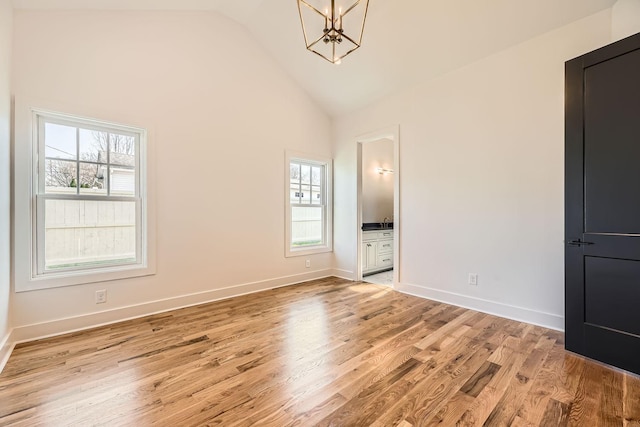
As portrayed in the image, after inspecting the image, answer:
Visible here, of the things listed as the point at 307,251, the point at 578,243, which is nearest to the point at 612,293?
the point at 578,243

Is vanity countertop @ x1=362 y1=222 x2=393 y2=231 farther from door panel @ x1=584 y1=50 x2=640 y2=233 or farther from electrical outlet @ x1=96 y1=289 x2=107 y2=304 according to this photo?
electrical outlet @ x1=96 y1=289 x2=107 y2=304

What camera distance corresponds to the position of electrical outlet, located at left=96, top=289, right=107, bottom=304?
113 inches

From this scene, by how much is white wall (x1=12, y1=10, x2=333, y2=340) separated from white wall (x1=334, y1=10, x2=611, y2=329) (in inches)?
73.5

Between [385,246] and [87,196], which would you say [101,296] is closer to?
[87,196]

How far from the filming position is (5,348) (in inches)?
87.9

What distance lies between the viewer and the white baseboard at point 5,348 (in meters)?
2.14

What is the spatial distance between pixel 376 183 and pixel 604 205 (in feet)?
12.6

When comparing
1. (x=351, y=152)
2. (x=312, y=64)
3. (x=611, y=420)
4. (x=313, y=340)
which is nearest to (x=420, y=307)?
(x=313, y=340)

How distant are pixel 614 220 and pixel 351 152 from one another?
3.33 m

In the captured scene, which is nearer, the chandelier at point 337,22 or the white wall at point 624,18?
the white wall at point 624,18

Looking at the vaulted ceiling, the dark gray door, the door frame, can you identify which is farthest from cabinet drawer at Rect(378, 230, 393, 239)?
the dark gray door

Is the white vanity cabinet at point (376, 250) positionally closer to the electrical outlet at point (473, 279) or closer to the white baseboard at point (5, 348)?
the electrical outlet at point (473, 279)

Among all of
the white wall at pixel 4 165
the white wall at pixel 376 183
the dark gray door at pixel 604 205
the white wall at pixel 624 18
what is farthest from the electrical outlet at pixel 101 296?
the white wall at pixel 624 18

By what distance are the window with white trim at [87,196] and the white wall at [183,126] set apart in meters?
0.15
